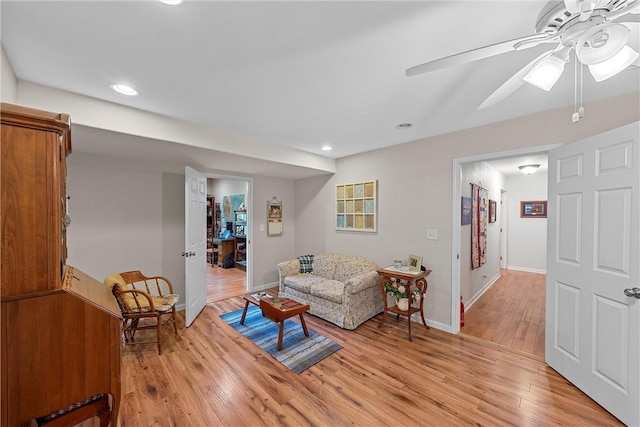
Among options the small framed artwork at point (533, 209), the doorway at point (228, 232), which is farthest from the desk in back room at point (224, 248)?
the small framed artwork at point (533, 209)

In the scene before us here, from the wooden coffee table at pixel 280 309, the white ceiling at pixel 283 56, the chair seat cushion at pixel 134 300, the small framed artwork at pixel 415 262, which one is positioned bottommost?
the wooden coffee table at pixel 280 309

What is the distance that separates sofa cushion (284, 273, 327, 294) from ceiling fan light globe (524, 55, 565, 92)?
3093mm

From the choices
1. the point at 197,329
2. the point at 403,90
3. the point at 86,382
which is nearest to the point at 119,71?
the point at 86,382

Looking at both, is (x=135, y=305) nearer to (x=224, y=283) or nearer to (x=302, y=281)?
(x=302, y=281)

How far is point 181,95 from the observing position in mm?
2061

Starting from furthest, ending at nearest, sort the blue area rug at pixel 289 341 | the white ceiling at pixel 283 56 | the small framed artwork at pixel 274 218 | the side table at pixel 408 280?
the small framed artwork at pixel 274 218 < the side table at pixel 408 280 < the blue area rug at pixel 289 341 < the white ceiling at pixel 283 56

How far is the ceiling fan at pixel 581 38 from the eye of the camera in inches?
37.3

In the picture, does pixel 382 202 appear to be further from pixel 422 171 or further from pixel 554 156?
pixel 554 156

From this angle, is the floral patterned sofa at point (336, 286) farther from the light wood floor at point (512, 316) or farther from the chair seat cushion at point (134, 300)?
the chair seat cushion at point (134, 300)

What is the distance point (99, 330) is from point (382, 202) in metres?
3.32

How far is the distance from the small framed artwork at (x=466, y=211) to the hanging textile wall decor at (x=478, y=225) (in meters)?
0.16

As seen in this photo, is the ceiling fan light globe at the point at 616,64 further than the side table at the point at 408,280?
No

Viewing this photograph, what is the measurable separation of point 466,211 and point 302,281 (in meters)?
2.57

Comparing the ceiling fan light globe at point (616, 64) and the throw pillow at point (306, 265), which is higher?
the ceiling fan light globe at point (616, 64)
